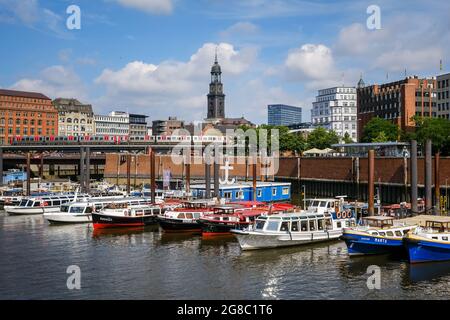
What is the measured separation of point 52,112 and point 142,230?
147 metres

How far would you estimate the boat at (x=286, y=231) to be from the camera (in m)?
46.9

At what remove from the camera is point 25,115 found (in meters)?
186

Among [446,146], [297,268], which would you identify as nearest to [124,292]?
[297,268]

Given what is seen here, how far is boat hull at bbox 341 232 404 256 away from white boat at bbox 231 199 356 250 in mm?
5601

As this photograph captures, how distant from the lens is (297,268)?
41562 mm

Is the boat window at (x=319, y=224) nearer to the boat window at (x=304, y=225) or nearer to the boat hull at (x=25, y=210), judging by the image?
the boat window at (x=304, y=225)

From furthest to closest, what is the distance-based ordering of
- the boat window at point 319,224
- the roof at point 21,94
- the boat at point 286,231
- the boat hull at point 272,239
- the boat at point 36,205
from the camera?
the roof at point 21,94 → the boat at point 36,205 → the boat window at point 319,224 → the boat at point 286,231 → the boat hull at point 272,239

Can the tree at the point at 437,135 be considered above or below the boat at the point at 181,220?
above

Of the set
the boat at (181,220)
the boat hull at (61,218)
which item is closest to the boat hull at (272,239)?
the boat at (181,220)

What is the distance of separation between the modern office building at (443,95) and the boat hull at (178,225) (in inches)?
4075

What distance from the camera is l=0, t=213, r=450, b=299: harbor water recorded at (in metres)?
35.1

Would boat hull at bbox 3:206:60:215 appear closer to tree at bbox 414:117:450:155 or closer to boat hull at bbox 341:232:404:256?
boat hull at bbox 341:232:404:256

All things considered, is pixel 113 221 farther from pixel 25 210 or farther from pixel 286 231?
pixel 286 231

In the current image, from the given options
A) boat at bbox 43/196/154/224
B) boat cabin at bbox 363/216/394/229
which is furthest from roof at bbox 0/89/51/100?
boat cabin at bbox 363/216/394/229
